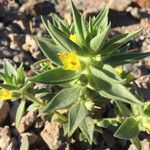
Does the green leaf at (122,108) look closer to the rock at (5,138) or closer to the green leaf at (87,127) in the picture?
the green leaf at (87,127)

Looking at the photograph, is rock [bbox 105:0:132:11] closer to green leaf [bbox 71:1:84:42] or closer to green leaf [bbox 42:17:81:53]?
green leaf [bbox 71:1:84:42]

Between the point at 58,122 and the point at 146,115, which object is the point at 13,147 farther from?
the point at 146,115

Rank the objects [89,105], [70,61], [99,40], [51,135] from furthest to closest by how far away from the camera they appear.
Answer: [51,135], [89,105], [70,61], [99,40]

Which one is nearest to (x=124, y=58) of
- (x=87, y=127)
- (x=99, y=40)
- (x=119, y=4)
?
(x=99, y=40)

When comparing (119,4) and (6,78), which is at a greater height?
(6,78)

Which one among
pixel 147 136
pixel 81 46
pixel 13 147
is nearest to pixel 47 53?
pixel 81 46

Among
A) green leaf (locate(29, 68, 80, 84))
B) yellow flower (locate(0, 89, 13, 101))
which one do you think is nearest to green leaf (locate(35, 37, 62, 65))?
green leaf (locate(29, 68, 80, 84))

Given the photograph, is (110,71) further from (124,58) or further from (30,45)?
(30,45)

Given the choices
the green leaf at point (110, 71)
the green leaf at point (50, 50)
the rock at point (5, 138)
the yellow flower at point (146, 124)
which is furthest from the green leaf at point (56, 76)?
the rock at point (5, 138)
